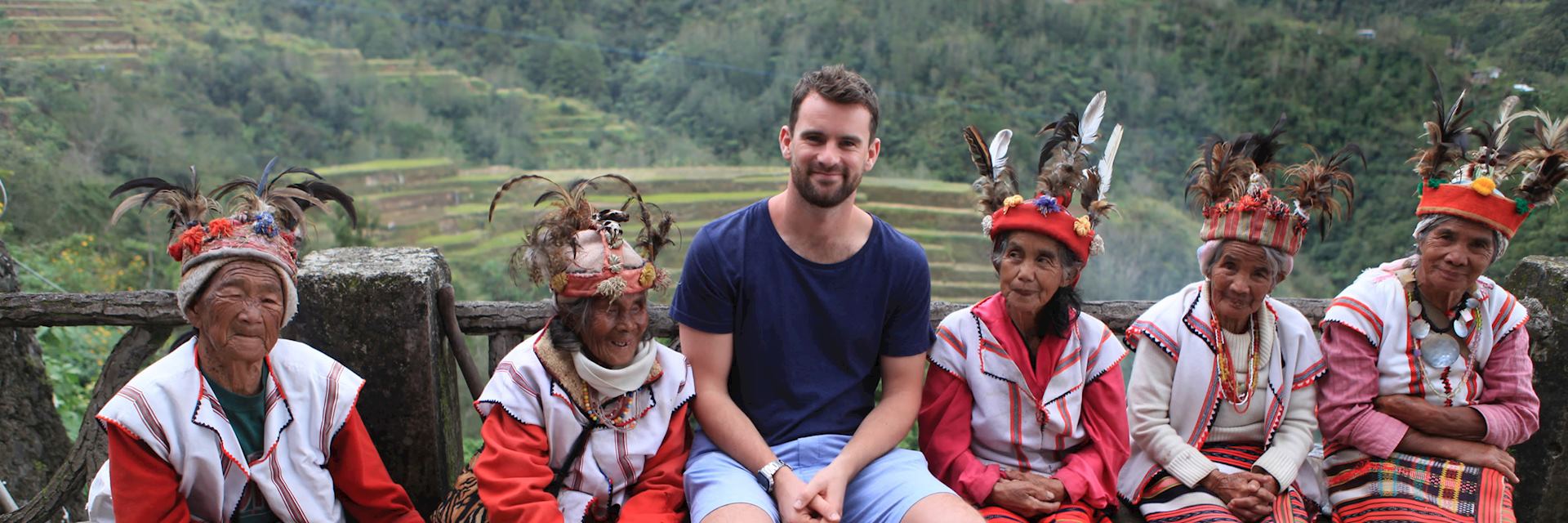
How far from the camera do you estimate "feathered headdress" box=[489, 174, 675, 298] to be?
2570mm

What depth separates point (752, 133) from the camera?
1335 cm

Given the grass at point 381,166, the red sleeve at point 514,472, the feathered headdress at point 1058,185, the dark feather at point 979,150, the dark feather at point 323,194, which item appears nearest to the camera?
the red sleeve at point 514,472

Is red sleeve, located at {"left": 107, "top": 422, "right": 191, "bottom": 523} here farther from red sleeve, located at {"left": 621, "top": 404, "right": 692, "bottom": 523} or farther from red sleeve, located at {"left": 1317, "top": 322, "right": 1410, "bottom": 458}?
red sleeve, located at {"left": 1317, "top": 322, "right": 1410, "bottom": 458}

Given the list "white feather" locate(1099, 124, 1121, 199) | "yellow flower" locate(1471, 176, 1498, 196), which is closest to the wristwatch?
"white feather" locate(1099, 124, 1121, 199)

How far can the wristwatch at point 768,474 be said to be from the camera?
8.90 ft

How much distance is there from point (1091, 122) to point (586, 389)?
66.1 inches

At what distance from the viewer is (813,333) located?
289 centimetres

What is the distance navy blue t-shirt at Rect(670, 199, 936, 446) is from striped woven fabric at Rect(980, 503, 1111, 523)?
491 millimetres

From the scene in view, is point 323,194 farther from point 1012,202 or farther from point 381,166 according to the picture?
point 381,166

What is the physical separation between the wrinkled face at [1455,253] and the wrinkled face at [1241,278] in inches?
18.4

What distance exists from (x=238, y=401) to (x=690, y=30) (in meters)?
11.9

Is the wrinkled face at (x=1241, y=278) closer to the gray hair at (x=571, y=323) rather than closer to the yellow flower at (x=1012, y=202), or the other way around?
the yellow flower at (x=1012, y=202)

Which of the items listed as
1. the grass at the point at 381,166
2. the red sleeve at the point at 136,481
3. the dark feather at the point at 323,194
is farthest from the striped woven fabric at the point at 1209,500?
the grass at the point at 381,166

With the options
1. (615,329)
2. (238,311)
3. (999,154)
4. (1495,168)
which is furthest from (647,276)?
(1495,168)
